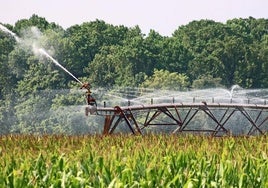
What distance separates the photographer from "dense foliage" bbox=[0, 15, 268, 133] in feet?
348

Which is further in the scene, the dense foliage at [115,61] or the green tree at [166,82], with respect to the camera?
the dense foliage at [115,61]

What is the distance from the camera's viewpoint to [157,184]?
11.8 meters

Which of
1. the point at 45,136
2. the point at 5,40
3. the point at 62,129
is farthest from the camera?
the point at 5,40

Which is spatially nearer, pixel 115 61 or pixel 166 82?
pixel 166 82

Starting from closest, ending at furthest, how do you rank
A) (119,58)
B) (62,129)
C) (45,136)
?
1. (45,136)
2. (62,129)
3. (119,58)

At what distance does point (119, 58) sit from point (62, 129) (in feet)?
43.2

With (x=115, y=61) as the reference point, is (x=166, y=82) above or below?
below

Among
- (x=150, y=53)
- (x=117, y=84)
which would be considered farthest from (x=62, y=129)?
(x=150, y=53)

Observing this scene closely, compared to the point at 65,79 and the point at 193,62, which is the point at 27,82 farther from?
the point at 193,62

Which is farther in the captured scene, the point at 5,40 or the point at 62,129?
the point at 5,40

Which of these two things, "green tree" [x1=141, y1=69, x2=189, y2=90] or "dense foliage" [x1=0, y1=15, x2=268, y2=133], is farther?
"dense foliage" [x1=0, y1=15, x2=268, y2=133]

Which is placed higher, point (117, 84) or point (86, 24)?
point (86, 24)

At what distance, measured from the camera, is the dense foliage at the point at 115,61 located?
10612 centimetres

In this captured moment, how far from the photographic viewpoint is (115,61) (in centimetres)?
10806
